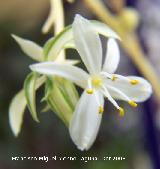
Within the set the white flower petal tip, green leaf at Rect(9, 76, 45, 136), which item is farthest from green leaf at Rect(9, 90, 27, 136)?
the white flower petal tip

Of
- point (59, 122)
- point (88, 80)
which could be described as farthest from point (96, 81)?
point (59, 122)

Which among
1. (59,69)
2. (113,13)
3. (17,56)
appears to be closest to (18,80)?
(17,56)

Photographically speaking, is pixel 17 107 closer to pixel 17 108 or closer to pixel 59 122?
pixel 17 108

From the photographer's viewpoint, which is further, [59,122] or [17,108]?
[59,122]

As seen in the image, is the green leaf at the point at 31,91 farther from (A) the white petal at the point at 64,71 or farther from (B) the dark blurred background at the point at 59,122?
(B) the dark blurred background at the point at 59,122

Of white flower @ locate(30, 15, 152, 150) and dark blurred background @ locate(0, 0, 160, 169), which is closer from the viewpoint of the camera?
white flower @ locate(30, 15, 152, 150)

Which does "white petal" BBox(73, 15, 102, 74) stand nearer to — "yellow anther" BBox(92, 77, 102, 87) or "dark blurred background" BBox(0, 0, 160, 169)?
"yellow anther" BBox(92, 77, 102, 87)
